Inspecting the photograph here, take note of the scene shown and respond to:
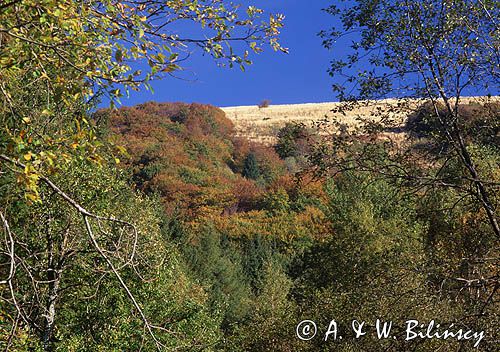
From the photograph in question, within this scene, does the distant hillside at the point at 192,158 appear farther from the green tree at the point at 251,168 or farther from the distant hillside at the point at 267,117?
the distant hillside at the point at 267,117

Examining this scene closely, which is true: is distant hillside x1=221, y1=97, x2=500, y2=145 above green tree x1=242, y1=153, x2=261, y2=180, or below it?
above

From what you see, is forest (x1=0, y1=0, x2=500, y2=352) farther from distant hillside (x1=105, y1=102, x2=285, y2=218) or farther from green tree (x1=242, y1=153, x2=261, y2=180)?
green tree (x1=242, y1=153, x2=261, y2=180)

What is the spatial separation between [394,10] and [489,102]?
1414 mm

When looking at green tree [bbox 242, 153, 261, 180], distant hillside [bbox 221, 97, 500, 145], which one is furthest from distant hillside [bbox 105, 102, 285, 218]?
distant hillside [bbox 221, 97, 500, 145]

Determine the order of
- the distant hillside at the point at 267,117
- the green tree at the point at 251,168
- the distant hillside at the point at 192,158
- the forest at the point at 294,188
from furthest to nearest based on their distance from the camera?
the distant hillside at the point at 267,117 < the green tree at the point at 251,168 < the distant hillside at the point at 192,158 < the forest at the point at 294,188

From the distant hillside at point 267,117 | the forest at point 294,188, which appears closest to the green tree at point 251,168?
the distant hillside at point 267,117

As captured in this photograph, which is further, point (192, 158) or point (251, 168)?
point (251, 168)

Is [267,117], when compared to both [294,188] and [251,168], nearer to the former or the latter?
[251,168]

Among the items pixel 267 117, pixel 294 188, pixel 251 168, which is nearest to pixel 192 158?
pixel 251 168

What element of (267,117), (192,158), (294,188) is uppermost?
(267,117)

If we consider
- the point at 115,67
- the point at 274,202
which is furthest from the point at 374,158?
the point at 274,202

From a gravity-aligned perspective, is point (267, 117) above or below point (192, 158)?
above

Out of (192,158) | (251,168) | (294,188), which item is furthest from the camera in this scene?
(251,168)

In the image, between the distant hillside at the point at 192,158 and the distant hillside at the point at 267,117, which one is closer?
the distant hillside at the point at 192,158
